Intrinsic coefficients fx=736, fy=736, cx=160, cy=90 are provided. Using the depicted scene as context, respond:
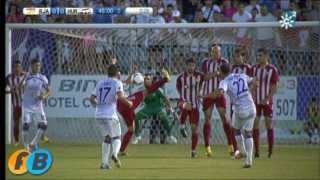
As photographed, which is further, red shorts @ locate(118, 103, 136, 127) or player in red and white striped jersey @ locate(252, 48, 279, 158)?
red shorts @ locate(118, 103, 136, 127)

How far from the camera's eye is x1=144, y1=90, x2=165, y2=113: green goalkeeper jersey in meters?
17.6

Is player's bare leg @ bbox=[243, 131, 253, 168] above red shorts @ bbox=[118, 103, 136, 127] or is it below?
below

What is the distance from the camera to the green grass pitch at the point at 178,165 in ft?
33.0

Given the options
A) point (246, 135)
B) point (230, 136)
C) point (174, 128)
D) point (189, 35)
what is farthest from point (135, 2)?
point (246, 135)

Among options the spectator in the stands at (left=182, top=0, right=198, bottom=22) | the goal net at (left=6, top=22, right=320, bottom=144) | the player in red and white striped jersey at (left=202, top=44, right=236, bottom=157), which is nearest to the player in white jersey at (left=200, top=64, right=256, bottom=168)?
the player in red and white striped jersey at (left=202, top=44, right=236, bottom=157)

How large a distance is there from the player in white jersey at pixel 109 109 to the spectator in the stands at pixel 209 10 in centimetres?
892

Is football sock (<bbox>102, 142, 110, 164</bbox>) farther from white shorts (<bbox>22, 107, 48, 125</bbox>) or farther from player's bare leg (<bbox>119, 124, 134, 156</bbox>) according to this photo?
white shorts (<bbox>22, 107, 48, 125</bbox>)

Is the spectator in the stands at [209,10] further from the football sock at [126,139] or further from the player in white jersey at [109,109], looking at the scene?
the player in white jersey at [109,109]

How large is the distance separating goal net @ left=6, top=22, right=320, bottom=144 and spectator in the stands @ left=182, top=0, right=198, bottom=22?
1.95 m

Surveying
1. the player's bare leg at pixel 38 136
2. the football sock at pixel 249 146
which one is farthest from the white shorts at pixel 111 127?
the player's bare leg at pixel 38 136

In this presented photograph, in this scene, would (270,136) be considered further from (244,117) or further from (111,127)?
(111,127)

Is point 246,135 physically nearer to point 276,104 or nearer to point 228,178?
point 228,178

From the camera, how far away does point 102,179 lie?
9477mm

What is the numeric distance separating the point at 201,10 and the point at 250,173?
10.1 m
